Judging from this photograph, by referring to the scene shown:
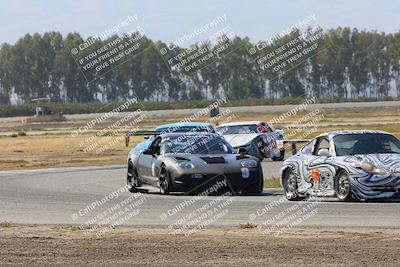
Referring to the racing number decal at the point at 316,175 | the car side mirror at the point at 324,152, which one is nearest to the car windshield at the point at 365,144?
the car side mirror at the point at 324,152

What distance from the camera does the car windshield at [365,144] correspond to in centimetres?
1889

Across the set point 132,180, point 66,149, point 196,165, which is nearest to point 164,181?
point 196,165

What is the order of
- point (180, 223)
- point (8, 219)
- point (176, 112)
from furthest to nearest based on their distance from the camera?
1. point (176, 112)
2. point (8, 219)
3. point (180, 223)

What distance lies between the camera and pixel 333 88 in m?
137

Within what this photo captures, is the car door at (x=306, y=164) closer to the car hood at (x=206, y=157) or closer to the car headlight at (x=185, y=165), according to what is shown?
the car hood at (x=206, y=157)

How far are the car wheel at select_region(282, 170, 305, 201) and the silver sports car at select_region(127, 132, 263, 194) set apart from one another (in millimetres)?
1221

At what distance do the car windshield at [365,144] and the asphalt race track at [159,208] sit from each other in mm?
977

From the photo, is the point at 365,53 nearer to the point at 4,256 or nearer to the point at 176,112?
the point at 176,112

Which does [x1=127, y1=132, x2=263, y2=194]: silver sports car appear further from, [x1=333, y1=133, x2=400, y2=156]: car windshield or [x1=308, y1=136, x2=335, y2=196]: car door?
[x1=333, y1=133, x2=400, y2=156]: car windshield

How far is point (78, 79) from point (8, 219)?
122395 mm

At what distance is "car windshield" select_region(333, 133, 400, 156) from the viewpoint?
62.0ft

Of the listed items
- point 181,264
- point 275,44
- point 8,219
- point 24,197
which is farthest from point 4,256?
point 275,44

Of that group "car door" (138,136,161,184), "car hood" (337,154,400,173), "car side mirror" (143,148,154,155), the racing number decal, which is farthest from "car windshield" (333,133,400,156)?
"car side mirror" (143,148,154,155)

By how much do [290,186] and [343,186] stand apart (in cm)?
148
